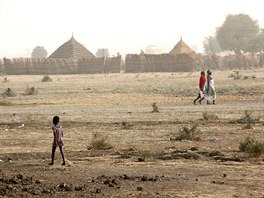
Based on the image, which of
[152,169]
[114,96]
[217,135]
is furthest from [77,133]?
[114,96]

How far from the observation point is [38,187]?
10.6 metres

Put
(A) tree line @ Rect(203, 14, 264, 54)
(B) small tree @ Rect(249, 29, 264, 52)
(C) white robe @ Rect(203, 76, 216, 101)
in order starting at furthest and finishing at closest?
(A) tree line @ Rect(203, 14, 264, 54) → (B) small tree @ Rect(249, 29, 264, 52) → (C) white robe @ Rect(203, 76, 216, 101)

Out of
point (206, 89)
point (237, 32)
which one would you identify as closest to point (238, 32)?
point (237, 32)

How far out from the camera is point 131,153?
1480cm

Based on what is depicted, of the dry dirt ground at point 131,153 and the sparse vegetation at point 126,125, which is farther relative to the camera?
the sparse vegetation at point 126,125

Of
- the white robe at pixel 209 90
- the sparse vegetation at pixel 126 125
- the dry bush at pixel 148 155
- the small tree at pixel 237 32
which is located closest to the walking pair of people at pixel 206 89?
the white robe at pixel 209 90

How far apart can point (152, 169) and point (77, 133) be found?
23.2ft

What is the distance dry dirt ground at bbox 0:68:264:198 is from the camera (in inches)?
419

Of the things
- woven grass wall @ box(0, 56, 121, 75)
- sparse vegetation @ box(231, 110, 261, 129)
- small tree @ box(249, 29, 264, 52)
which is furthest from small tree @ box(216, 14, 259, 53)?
sparse vegetation @ box(231, 110, 261, 129)

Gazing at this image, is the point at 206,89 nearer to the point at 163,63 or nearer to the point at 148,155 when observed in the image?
the point at 148,155

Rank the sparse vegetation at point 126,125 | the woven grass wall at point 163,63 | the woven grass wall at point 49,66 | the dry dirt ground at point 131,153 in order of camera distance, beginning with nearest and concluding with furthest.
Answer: the dry dirt ground at point 131,153 → the sparse vegetation at point 126,125 → the woven grass wall at point 163,63 → the woven grass wall at point 49,66

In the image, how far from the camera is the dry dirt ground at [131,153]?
1065 cm

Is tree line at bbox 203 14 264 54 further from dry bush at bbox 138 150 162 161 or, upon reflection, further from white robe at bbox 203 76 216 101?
dry bush at bbox 138 150 162 161

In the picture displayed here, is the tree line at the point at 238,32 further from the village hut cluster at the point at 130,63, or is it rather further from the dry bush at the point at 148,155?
the dry bush at the point at 148,155
